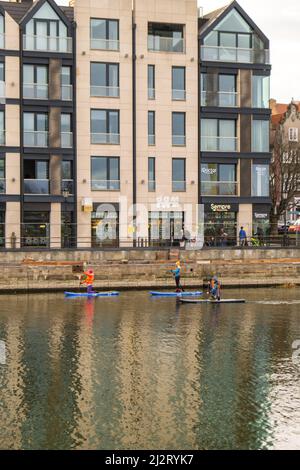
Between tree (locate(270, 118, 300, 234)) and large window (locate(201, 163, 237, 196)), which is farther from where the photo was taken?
tree (locate(270, 118, 300, 234))

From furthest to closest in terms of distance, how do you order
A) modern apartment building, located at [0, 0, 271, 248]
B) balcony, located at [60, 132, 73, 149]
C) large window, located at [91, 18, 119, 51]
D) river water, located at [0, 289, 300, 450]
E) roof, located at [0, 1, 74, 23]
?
roof, located at [0, 1, 74, 23], large window, located at [91, 18, 119, 51], balcony, located at [60, 132, 73, 149], modern apartment building, located at [0, 0, 271, 248], river water, located at [0, 289, 300, 450]

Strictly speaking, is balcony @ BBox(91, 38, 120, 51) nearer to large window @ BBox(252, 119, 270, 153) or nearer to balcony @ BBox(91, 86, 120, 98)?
balcony @ BBox(91, 86, 120, 98)

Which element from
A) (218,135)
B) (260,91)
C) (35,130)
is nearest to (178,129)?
(218,135)

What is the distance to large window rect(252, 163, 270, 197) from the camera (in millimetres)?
64438

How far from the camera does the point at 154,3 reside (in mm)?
62875

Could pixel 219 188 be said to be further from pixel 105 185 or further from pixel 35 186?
pixel 35 186

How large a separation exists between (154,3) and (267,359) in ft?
129

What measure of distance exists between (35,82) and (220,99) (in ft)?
48.2

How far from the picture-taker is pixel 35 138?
6006cm

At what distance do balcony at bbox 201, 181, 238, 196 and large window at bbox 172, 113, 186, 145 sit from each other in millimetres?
3798

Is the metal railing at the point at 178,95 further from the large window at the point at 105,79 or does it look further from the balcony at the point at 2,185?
the balcony at the point at 2,185

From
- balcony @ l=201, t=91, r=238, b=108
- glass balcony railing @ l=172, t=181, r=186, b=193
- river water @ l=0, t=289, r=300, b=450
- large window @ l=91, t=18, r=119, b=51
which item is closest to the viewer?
river water @ l=0, t=289, r=300, b=450

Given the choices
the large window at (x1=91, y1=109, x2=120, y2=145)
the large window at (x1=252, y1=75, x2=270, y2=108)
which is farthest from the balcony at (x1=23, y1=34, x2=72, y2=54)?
the large window at (x1=252, y1=75, x2=270, y2=108)
